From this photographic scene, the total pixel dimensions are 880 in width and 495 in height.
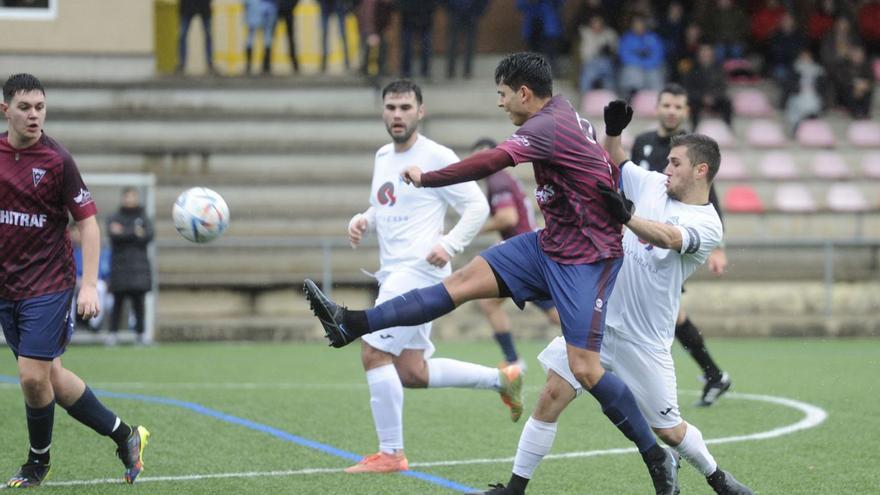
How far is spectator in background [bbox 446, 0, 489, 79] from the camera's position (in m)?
21.0

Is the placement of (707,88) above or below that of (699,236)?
above

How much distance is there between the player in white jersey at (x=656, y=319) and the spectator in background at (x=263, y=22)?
49.8 feet

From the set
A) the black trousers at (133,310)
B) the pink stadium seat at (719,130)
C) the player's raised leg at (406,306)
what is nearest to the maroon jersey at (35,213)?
the player's raised leg at (406,306)

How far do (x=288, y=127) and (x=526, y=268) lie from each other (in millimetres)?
14385

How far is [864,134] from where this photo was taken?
2166cm

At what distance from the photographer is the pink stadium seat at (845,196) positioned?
66.2 feet

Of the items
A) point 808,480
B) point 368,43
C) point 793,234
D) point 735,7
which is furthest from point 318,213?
point 808,480

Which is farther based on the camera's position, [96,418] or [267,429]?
[267,429]

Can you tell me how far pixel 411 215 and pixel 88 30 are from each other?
14.4 metres

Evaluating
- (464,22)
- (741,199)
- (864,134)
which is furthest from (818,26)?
(464,22)

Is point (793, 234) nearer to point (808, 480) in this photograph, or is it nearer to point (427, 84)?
point (427, 84)

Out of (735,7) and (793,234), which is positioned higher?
(735,7)

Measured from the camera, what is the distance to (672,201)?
659cm

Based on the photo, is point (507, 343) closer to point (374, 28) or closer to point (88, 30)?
point (374, 28)
